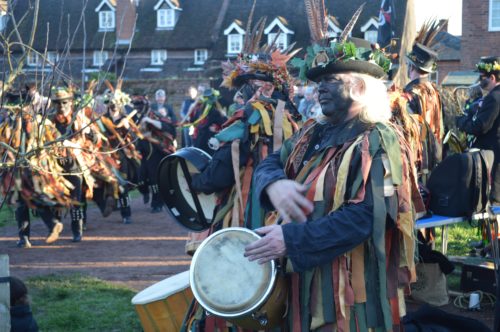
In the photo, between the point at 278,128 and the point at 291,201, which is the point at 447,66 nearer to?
the point at 278,128

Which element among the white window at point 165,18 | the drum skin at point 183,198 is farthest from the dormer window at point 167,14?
the drum skin at point 183,198

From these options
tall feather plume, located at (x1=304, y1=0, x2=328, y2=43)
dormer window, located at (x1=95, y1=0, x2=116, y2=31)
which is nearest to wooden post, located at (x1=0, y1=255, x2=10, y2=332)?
tall feather plume, located at (x1=304, y1=0, x2=328, y2=43)

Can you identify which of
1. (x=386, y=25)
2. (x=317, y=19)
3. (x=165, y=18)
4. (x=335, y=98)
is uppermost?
(x=165, y=18)

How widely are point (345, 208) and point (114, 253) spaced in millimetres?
6375

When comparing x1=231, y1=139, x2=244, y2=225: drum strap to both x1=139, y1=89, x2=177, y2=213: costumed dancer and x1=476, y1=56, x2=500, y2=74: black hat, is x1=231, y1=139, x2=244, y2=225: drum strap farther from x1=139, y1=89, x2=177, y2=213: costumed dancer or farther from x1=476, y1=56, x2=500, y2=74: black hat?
x1=139, y1=89, x2=177, y2=213: costumed dancer

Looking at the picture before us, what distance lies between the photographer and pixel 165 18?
38312 millimetres

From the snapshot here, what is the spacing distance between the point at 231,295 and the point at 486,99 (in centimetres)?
481

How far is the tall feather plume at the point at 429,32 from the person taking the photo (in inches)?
283

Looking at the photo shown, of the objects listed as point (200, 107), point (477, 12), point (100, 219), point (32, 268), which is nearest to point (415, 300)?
point (32, 268)

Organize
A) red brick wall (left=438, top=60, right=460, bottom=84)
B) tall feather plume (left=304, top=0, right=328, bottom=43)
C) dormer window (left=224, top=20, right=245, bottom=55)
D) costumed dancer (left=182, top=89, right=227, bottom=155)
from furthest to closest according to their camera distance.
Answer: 1. dormer window (left=224, top=20, right=245, bottom=55)
2. red brick wall (left=438, top=60, right=460, bottom=84)
3. costumed dancer (left=182, top=89, right=227, bottom=155)
4. tall feather plume (left=304, top=0, right=328, bottom=43)

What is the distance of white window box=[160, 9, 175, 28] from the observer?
125 ft

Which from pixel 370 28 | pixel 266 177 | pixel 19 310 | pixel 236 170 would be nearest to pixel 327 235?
pixel 266 177

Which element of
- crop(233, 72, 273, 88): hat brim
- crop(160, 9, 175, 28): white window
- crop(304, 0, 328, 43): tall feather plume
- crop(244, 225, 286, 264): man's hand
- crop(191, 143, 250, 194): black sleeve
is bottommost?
crop(244, 225, 286, 264): man's hand

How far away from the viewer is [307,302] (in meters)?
3.42
